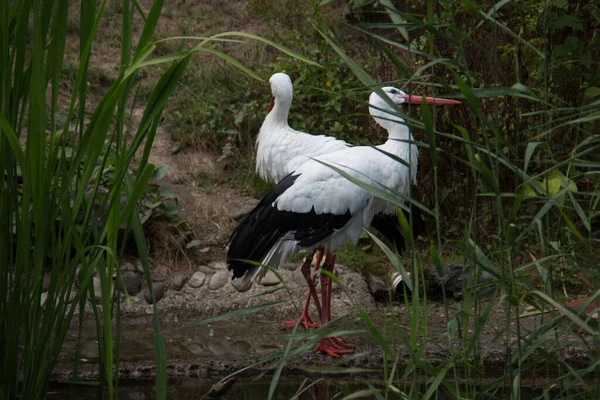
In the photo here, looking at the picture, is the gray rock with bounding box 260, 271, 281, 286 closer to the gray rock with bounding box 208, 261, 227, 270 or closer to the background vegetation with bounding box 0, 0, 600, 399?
the gray rock with bounding box 208, 261, 227, 270

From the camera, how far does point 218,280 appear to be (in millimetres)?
5688

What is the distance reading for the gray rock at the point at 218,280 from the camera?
5664mm

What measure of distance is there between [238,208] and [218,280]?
2.51 ft

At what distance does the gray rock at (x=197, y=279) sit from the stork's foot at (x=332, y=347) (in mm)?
1082

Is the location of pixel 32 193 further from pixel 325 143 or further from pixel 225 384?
pixel 325 143

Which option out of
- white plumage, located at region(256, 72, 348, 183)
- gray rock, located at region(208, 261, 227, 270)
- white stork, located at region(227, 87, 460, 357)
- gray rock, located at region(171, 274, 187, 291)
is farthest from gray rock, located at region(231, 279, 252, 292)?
white plumage, located at region(256, 72, 348, 183)

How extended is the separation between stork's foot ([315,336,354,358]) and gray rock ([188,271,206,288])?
1082mm

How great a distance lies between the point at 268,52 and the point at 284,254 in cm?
329

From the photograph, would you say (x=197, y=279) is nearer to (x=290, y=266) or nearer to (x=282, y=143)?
(x=290, y=266)

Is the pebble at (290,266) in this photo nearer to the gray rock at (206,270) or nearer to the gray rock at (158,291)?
the gray rock at (206,270)

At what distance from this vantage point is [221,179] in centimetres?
681

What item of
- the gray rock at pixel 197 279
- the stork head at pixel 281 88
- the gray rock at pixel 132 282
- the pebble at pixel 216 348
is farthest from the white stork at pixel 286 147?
the gray rock at pixel 132 282

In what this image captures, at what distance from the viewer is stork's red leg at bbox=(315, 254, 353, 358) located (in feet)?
15.7

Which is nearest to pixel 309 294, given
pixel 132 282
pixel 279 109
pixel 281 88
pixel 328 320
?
pixel 328 320
